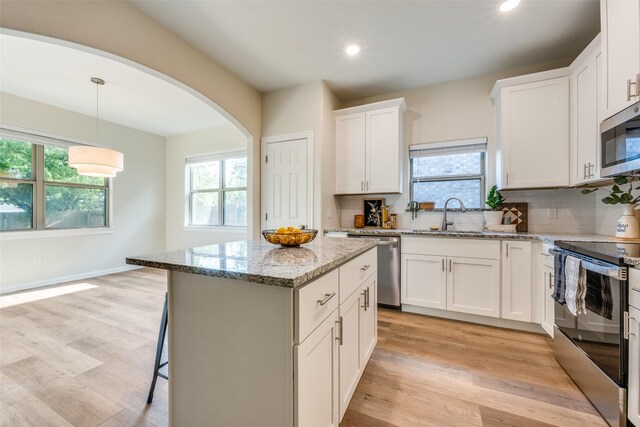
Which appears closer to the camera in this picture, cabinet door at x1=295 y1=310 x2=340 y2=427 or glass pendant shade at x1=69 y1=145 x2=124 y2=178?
cabinet door at x1=295 y1=310 x2=340 y2=427

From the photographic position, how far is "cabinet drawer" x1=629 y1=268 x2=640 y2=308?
49.3 inches

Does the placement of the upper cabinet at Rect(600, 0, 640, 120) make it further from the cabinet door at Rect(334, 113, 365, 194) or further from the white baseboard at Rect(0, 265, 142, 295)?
the white baseboard at Rect(0, 265, 142, 295)

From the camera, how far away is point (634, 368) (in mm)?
1272

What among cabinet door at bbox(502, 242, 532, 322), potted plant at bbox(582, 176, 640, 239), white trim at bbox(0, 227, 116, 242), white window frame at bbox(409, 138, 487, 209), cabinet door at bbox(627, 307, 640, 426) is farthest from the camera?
white trim at bbox(0, 227, 116, 242)

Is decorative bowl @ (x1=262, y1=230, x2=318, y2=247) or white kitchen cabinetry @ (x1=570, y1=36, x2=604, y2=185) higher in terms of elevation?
white kitchen cabinetry @ (x1=570, y1=36, x2=604, y2=185)

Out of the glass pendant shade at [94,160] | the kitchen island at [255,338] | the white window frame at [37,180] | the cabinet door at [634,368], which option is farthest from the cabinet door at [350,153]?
the white window frame at [37,180]

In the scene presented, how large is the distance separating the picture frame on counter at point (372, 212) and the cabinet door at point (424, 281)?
31.2 inches

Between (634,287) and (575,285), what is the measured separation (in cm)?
36

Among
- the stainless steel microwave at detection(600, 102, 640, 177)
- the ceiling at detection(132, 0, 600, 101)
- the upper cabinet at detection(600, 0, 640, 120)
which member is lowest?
the stainless steel microwave at detection(600, 102, 640, 177)

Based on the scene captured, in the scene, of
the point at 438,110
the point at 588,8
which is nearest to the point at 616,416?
the point at 588,8

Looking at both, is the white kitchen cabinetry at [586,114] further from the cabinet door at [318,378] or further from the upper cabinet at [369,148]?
the cabinet door at [318,378]

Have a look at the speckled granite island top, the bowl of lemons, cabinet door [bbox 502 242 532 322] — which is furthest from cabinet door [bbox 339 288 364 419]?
cabinet door [bbox 502 242 532 322]

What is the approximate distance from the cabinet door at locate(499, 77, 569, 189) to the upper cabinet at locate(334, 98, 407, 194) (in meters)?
1.09

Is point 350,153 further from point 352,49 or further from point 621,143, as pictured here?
point 621,143
